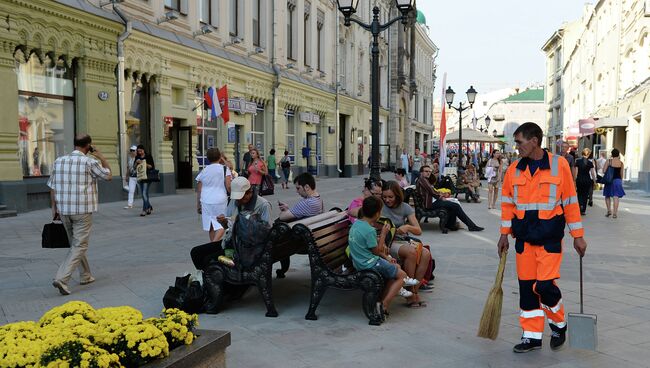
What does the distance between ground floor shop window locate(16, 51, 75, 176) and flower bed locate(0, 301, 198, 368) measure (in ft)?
38.6

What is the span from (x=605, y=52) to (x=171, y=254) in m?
31.3

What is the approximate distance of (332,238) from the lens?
20.0 ft

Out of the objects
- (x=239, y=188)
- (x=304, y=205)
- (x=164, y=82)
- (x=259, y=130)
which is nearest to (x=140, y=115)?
(x=164, y=82)

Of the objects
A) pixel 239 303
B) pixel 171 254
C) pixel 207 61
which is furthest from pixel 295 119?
pixel 239 303

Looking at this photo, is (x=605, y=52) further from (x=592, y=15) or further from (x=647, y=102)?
(x=647, y=102)

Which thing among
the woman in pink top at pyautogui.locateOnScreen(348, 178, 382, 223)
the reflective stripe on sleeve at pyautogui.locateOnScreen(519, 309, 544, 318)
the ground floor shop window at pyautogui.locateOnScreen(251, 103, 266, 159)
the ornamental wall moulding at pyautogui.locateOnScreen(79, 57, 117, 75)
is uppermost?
the ornamental wall moulding at pyautogui.locateOnScreen(79, 57, 117, 75)

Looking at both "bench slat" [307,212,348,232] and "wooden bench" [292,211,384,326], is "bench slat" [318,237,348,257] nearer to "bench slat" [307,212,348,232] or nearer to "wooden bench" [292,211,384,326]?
"wooden bench" [292,211,384,326]

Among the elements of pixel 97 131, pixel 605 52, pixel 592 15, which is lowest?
pixel 97 131

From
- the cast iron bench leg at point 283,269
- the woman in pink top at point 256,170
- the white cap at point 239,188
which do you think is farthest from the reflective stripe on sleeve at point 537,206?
the woman in pink top at point 256,170

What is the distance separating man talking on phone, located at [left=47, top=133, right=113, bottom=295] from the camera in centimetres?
662

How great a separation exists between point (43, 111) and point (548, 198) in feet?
43.7

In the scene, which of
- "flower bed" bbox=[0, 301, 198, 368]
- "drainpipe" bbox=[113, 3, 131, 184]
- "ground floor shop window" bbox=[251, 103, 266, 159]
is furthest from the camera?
"ground floor shop window" bbox=[251, 103, 266, 159]

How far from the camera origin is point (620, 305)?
6.12m

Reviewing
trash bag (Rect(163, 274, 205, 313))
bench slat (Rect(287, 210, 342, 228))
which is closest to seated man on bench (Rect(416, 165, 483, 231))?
bench slat (Rect(287, 210, 342, 228))
